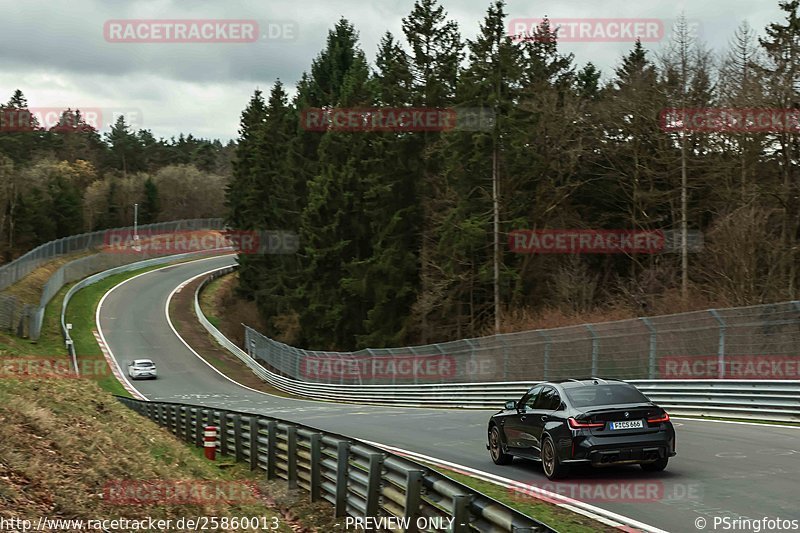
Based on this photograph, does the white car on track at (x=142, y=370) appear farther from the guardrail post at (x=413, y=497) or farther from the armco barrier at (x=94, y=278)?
the guardrail post at (x=413, y=497)

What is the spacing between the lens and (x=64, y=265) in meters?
83.9

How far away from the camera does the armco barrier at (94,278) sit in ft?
203

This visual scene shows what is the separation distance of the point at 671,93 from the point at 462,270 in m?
13.7

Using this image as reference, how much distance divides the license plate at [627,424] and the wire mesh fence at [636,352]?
898 centimetres

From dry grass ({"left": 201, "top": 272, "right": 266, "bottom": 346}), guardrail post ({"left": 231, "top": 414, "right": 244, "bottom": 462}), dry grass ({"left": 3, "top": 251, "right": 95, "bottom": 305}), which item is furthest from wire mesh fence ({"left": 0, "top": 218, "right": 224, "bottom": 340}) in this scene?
guardrail post ({"left": 231, "top": 414, "right": 244, "bottom": 462})

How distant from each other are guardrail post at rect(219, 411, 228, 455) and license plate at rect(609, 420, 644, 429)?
10.5 meters

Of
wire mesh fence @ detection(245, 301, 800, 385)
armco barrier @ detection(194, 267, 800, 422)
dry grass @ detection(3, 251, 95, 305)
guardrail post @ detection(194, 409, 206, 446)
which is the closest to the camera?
armco barrier @ detection(194, 267, 800, 422)

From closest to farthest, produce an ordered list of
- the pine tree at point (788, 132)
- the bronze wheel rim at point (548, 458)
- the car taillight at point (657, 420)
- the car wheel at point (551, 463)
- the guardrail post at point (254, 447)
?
the car taillight at point (657, 420) → the car wheel at point (551, 463) → the bronze wheel rim at point (548, 458) → the guardrail post at point (254, 447) → the pine tree at point (788, 132)

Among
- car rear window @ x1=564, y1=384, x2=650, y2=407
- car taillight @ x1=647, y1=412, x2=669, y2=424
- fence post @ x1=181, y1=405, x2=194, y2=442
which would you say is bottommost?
fence post @ x1=181, y1=405, x2=194, y2=442

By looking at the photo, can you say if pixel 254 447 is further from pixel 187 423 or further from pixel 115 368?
pixel 115 368

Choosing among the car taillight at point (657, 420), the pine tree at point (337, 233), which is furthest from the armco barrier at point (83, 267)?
the car taillight at point (657, 420)

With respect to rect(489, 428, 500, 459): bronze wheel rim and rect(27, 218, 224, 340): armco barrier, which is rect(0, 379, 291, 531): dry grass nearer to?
rect(489, 428, 500, 459): bronze wheel rim

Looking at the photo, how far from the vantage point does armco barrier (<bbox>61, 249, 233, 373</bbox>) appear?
61.8 metres

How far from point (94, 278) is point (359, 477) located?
280 ft
